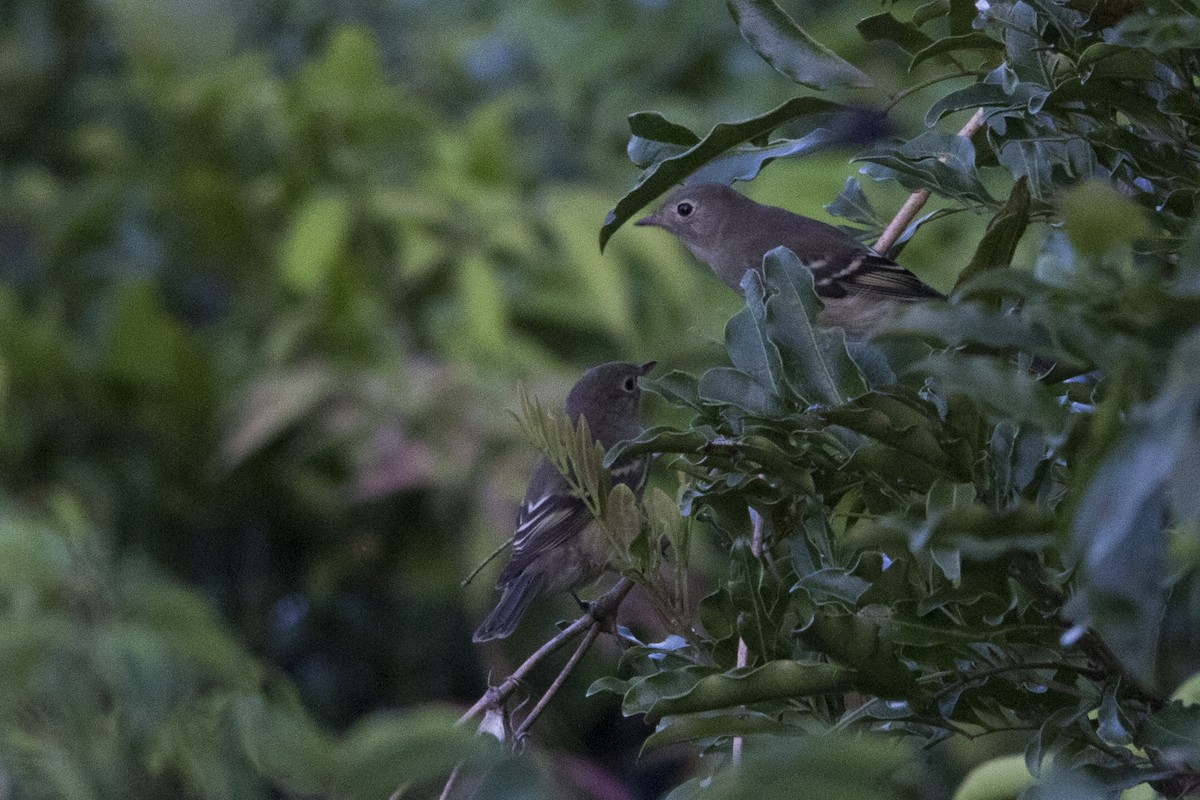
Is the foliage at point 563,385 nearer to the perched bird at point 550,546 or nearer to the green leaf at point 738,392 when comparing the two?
the green leaf at point 738,392

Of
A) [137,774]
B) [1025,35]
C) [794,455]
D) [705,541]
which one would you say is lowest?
[705,541]

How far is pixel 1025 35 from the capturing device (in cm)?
133

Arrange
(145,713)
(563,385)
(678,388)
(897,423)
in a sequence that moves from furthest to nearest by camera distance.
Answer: (563,385)
(145,713)
(678,388)
(897,423)

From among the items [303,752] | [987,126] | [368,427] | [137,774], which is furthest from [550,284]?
[303,752]

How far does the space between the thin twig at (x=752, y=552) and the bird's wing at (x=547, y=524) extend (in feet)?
5.56

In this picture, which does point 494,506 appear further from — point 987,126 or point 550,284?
point 987,126

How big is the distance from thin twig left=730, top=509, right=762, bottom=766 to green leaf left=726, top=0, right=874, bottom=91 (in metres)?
0.49

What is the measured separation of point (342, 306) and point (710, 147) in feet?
13.6

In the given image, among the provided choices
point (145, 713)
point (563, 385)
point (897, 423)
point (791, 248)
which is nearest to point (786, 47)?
point (897, 423)

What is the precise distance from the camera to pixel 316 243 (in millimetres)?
5195

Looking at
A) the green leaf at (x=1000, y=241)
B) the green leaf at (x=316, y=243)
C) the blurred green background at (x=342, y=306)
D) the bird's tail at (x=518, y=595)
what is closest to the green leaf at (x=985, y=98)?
the green leaf at (x=1000, y=241)

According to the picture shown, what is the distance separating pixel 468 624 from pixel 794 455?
162 inches

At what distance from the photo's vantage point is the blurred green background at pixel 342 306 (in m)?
4.91

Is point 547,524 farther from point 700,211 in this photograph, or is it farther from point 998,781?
point 998,781
